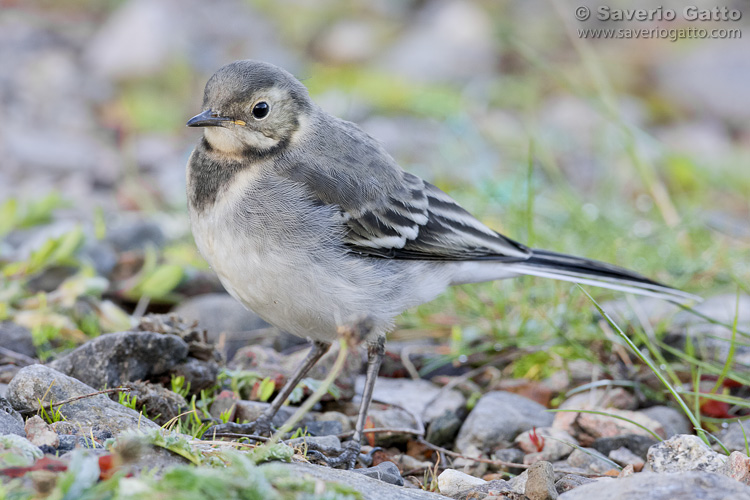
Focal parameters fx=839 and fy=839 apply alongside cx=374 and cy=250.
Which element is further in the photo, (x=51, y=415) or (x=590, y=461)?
(x=590, y=461)

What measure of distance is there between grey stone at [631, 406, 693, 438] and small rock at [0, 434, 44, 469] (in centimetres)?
325

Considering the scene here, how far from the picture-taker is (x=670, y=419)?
185 inches

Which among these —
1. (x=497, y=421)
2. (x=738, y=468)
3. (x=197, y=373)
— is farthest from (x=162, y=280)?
(x=738, y=468)

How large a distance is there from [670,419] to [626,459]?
0.60m

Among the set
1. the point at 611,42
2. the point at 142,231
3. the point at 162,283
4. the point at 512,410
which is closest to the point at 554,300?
the point at 512,410

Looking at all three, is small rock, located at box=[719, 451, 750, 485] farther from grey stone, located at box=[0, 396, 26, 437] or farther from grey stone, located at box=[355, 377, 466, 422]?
grey stone, located at box=[0, 396, 26, 437]

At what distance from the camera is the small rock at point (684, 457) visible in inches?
139

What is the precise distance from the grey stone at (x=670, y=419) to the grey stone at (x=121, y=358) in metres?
→ 2.65

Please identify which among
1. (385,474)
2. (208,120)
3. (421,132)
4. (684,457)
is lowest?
(385,474)

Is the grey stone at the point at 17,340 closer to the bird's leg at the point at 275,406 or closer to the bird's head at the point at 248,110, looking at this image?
the bird's leg at the point at 275,406

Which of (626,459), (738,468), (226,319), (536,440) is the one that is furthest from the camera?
(226,319)

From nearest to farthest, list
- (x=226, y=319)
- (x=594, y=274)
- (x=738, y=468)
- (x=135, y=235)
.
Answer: (x=738, y=468), (x=594, y=274), (x=226, y=319), (x=135, y=235)

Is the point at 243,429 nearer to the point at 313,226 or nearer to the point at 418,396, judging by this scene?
the point at 313,226

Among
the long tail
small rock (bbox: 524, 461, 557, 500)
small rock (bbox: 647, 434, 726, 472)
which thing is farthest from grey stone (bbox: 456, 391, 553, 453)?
small rock (bbox: 524, 461, 557, 500)
